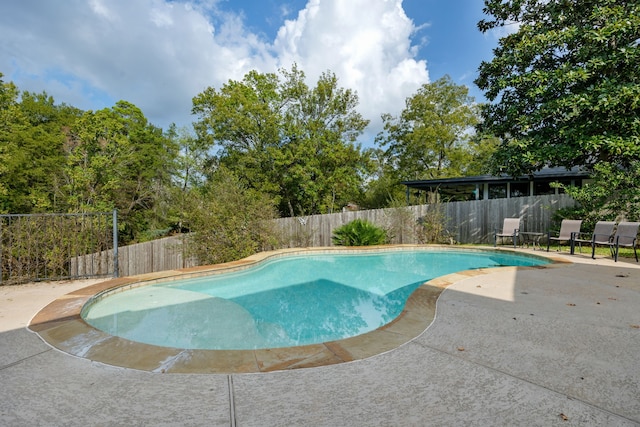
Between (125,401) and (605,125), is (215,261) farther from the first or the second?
(605,125)

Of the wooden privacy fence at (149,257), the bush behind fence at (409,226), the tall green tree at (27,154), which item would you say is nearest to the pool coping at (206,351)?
the bush behind fence at (409,226)

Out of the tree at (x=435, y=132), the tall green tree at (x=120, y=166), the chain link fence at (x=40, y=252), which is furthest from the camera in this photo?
the tree at (x=435, y=132)

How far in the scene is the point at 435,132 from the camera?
64.7ft

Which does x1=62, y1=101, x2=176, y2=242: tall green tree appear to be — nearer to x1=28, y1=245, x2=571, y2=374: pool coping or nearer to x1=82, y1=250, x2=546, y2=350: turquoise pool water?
x1=82, y1=250, x2=546, y2=350: turquoise pool water

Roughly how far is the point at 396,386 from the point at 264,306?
9.62 ft

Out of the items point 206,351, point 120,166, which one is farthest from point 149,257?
point 206,351

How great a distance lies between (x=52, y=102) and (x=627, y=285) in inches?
964

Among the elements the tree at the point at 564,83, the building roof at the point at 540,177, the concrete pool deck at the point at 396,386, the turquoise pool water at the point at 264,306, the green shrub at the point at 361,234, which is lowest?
the turquoise pool water at the point at 264,306

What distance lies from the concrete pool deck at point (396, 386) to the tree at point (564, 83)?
24.1 ft

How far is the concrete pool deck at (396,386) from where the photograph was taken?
4.84 feet

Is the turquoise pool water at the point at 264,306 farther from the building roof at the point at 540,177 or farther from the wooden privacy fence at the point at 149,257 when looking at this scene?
the building roof at the point at 540,177

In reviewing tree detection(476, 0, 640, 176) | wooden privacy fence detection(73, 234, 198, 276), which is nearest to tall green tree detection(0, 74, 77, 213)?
wooden privacy fence detection(73, 234, 198, 276)

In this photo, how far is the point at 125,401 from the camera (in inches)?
Answer: 63.8

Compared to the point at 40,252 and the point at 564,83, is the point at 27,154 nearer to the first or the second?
the point at 40,252
